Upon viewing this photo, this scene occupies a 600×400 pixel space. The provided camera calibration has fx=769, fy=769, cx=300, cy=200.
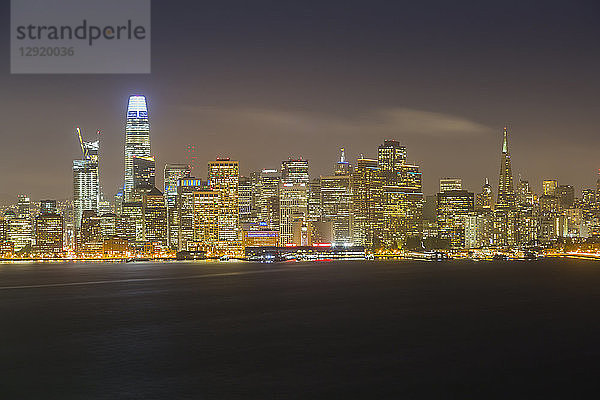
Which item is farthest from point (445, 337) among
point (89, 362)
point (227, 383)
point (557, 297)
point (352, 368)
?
point (557, 297)

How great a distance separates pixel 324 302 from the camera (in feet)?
290

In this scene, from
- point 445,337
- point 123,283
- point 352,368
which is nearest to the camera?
point 352,368

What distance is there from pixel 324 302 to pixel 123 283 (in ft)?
164

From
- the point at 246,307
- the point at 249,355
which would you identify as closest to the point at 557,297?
the point at 246,307

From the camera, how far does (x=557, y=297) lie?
309 feet

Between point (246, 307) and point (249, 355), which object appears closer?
point (249, 355)

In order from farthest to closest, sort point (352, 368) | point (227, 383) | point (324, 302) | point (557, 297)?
1. point (557, 297)
2. point (324, 302)
3. point (352, 368)
4. point (227, 383)

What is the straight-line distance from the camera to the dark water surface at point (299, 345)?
134 ft

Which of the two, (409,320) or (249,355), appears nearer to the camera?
(249,355)

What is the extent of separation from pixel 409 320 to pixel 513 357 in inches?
831

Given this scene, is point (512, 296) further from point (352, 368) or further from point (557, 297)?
point (352, 368)

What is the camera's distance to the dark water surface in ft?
134

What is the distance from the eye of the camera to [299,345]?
178ft

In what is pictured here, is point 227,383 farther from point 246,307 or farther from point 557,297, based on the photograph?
point 557,297
